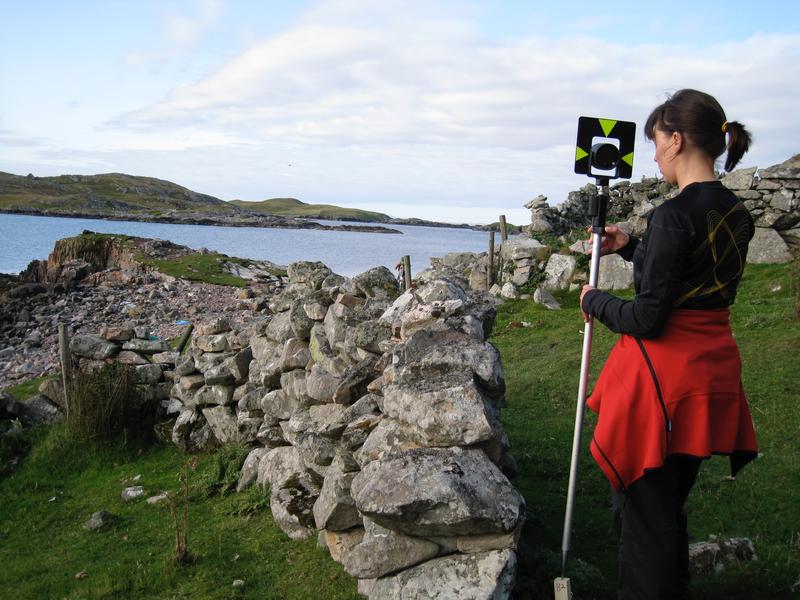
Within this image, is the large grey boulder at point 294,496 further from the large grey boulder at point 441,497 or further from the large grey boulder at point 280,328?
the large grey boulder at point 441,497

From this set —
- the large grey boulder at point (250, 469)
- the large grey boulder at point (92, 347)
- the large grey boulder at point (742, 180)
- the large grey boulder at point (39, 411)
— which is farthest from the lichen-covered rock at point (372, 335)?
the large grey boulder at point (742, 180)

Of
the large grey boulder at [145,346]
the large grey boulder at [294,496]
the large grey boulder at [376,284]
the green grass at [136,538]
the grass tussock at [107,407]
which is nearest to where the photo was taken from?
the green grass at [136,538]

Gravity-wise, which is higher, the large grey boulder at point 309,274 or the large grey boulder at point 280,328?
the large grey boulder at point 309,274

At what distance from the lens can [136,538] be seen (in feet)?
24.5

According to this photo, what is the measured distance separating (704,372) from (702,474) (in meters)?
4.10

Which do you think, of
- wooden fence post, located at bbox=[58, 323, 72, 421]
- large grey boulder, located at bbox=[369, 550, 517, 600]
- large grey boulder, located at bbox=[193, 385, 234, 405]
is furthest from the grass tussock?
large grey boulder, located at bbox=[369, 550, 517, 600]

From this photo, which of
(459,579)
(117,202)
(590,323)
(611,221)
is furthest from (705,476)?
(117,202)

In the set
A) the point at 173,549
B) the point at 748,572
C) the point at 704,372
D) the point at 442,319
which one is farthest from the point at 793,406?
the point at 173,549

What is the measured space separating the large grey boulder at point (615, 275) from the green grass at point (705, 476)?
12.8 feet

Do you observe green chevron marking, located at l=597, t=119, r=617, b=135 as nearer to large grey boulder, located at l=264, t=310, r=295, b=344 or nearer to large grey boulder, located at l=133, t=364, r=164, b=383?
large grey boulder, located at l=264, t=310, r=295, b=344

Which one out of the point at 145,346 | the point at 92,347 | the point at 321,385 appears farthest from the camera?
the point at 145,346

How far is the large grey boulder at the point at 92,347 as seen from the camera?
39.4 ft

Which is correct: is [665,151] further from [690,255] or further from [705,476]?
[705,476]

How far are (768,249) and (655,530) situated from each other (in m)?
16.0
